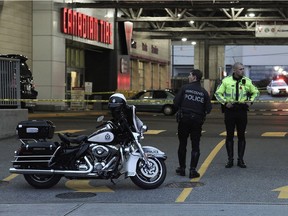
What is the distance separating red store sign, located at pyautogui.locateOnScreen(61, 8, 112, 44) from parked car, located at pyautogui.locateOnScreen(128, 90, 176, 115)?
5151 millimetres

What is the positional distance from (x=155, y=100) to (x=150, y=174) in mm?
16167

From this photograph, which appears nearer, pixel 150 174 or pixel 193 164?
pixel 150 174

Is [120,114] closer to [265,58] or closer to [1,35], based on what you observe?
[1,35]

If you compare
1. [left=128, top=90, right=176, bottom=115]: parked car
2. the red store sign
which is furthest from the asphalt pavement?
the red store sign

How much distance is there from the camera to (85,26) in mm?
27797

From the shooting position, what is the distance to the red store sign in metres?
25.7

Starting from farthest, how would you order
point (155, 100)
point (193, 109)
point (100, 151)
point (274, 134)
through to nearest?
point (155, 100) < point (274, 134) < point (193, 109) < point (100, 151)

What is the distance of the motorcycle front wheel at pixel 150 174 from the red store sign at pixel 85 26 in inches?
733

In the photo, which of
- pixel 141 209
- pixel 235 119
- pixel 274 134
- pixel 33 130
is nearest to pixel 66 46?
pixel 274 134

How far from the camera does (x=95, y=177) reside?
7.77 m

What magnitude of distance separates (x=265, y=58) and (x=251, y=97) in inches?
2890

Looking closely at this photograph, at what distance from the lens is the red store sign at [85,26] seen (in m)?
25.7

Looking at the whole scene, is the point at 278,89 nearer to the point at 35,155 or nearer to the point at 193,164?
the point at 193,164

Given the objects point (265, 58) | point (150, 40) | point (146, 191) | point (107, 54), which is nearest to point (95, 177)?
point (146, 191)
